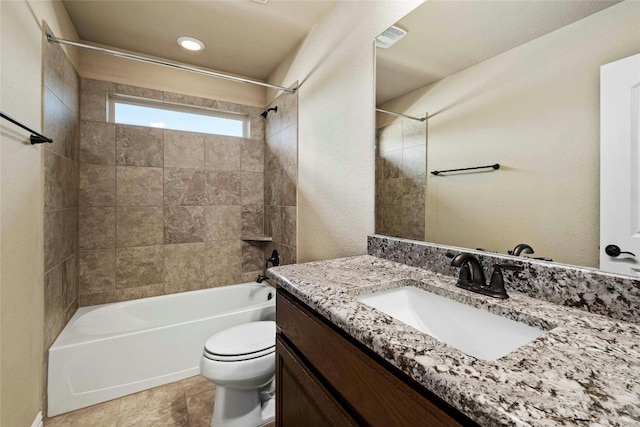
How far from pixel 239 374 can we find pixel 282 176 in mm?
1591

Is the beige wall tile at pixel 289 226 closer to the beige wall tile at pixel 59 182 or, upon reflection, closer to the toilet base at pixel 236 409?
the toilet base at pixel 236 409

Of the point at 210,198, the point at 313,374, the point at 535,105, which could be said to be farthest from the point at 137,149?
the point at 535,105

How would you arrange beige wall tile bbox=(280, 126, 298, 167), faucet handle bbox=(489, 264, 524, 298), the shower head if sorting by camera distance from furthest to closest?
the shower head → beige wall tile bbox=(280, 126, 298, 167) → faucet handle bbox=(489, 264, 524, 298)

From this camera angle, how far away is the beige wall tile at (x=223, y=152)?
8.60 feet

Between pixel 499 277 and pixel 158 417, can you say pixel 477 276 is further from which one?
pixel 158 417

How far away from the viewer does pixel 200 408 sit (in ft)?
5.36

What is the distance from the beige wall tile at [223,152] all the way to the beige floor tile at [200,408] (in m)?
1.87


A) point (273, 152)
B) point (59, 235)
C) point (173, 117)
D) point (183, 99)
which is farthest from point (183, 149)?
point (59, 235)

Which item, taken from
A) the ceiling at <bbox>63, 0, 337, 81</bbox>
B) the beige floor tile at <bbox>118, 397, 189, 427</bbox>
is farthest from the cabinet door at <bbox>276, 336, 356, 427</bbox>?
the ceiling at <bbox>63, 0, 337, 81</bbox>

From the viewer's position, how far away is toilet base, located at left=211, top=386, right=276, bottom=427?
4.74 feet

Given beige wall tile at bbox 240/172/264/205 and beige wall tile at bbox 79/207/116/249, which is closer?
beige wall tile at bbox 79/207/116/249

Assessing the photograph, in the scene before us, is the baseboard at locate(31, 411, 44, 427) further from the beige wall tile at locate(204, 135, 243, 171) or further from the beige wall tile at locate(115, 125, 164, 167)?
the beige wall tile at locate(204, 135, 243, 171)

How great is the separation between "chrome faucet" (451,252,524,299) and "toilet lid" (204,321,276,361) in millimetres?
1081

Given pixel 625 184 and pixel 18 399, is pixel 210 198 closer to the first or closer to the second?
pixel 18 399
